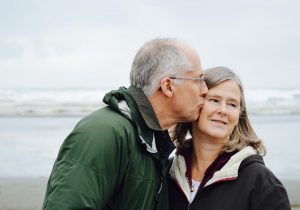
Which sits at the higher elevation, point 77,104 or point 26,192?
point 26,192

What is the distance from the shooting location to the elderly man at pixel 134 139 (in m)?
2.69

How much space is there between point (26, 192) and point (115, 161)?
263 inches

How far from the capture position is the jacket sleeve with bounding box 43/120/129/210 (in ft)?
8.65

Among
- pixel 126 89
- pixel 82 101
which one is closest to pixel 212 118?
pixel 126 89

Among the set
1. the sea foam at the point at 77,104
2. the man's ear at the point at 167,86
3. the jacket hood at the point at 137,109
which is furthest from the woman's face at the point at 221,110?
the sea foam at the point at 77,104

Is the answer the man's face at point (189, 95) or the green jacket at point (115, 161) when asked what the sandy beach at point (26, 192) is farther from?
the green jacket at point (115, 161)

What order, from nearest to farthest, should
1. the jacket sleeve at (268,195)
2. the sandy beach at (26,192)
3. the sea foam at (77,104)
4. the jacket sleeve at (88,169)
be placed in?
the jacket sleeve at (88,169)
the jacket sleeve at (268,195)
the sandy beach at (26,192)
the sea foam at (77,104)

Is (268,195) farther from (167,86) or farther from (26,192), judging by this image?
(26,192)

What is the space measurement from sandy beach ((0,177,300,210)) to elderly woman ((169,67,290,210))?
4.72 metres

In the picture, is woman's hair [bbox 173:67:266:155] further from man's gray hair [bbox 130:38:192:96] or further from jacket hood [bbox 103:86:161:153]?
jacket hood [bbox 103:86:161:153]

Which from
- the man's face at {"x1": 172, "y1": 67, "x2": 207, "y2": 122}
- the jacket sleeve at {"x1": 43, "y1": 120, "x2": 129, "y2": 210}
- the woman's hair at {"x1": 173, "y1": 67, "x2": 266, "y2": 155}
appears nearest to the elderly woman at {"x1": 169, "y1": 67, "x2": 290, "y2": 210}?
the woman's hair at {"x1": 173, "y1": 67, "x2": 266, "y2": 155}

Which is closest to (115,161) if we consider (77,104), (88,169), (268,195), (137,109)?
(88,169)

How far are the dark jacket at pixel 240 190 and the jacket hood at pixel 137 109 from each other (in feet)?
1.78

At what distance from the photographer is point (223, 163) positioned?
11.5ft
